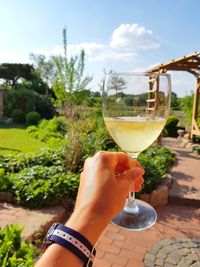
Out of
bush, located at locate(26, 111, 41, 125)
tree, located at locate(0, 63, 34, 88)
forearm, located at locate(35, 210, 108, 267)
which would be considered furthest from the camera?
tree, located at locate(0, 63, 34, 88)

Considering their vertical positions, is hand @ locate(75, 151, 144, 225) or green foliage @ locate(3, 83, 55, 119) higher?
hand @ locate(75, 151, 144, 225)

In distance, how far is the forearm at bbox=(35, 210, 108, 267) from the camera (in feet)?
2.27

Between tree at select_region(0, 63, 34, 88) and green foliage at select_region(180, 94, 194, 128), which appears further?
tree at select_region(0, 63, 34, 88)

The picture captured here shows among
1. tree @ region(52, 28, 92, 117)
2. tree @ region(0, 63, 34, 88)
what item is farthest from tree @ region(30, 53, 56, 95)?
tree @ region(52, 28, 92, 117)

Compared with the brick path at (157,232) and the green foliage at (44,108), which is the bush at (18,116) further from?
the brick path at (157,232)

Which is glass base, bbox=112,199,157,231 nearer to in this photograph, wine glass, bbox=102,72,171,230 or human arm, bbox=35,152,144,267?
wine glass, bbox=102,72,171,230

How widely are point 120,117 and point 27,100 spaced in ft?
69.7

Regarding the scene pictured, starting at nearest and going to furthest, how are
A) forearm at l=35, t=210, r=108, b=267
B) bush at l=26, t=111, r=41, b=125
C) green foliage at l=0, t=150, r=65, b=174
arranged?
forearm at l=35, t=210, r=108, b=267 → green foliage at l=0, t=150, r=65, b=174 → bush at l=26, t=111, r=41, b=125

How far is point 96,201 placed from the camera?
2.52ft

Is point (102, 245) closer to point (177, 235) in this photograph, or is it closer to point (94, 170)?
point (177, 235)

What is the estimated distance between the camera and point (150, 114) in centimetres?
103

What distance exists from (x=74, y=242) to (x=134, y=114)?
1.68ft

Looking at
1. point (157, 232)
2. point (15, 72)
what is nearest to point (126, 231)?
point (157, 232)

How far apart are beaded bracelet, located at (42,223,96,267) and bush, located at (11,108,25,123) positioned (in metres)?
20.2
